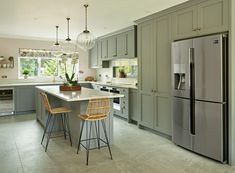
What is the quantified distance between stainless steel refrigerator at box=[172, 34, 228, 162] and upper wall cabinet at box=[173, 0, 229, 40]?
188 millimetres

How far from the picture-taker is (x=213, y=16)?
128 inches

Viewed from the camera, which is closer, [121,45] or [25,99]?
[121,45]

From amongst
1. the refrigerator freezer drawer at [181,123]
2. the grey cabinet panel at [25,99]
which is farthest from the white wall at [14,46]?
the refrigerator freezer drawer at [181,123]

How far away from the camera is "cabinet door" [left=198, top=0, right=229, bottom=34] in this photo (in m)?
3.09

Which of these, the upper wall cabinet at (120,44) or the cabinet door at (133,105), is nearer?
the cabinet door at (133,105)

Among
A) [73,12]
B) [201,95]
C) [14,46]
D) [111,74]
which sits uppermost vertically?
[73,12]

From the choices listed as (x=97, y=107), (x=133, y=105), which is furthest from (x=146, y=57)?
(x=97, y=107)

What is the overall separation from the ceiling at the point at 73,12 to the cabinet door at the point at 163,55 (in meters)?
0.32

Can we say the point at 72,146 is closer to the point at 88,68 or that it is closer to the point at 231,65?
the point at 231,65

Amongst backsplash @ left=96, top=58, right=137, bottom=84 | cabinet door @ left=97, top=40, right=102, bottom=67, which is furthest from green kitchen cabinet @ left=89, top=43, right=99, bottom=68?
backsplash @ left=96, top=58, right=137, bottom=84

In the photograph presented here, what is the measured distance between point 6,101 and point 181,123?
212 inches

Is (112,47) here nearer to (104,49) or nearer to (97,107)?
(104,49)

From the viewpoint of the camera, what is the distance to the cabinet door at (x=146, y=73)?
15.3 feet

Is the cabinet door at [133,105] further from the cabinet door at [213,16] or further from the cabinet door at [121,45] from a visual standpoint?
the cabinet door at [213,16]
